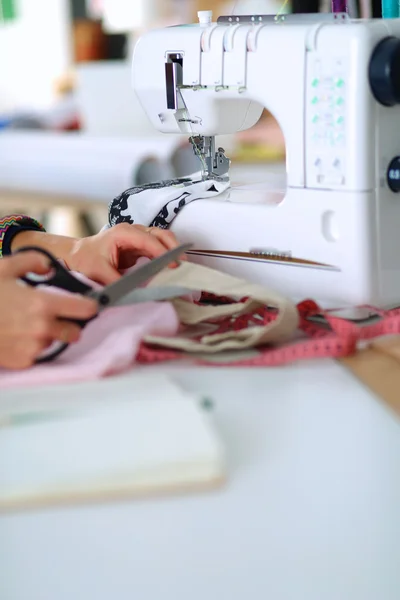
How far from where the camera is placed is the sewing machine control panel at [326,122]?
41.6 inches

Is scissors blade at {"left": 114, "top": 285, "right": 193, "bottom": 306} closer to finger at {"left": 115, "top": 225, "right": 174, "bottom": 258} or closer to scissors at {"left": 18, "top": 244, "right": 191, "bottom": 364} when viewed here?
scissors at {"left": 18, "top": 244, "right": 191, "bottom": 364}

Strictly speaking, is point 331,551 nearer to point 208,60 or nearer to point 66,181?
point 208,60

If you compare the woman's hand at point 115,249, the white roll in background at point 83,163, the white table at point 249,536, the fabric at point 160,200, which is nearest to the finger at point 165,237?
the woman's hand at point 115,249

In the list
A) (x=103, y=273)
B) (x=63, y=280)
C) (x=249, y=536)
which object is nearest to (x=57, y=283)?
(x=63, y=280)

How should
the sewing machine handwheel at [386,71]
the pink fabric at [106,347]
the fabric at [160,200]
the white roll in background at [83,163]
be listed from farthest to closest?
the white roll in background at [83,163] < the fabric at [160,200] < the sewing machine handwheel at [386,71] < the pink fabric at [106,347]

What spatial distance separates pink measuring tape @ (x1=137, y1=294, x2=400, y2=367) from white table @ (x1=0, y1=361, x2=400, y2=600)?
18 centimetres

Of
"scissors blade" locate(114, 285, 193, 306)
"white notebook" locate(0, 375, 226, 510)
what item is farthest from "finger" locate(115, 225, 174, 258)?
"white notebook" locate(0, 375, 226, 510)

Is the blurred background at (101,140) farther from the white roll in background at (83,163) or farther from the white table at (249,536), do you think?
the white table at (249,536)

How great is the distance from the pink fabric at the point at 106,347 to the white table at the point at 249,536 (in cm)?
18

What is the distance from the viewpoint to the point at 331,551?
1.93 feet

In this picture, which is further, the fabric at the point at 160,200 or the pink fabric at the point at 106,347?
the fabric at the point at 160,200

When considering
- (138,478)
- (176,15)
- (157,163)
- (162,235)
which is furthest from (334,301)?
(176,15)

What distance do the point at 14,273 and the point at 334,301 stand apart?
15.9 inches

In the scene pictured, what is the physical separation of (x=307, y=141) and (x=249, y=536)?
63 centimetres
